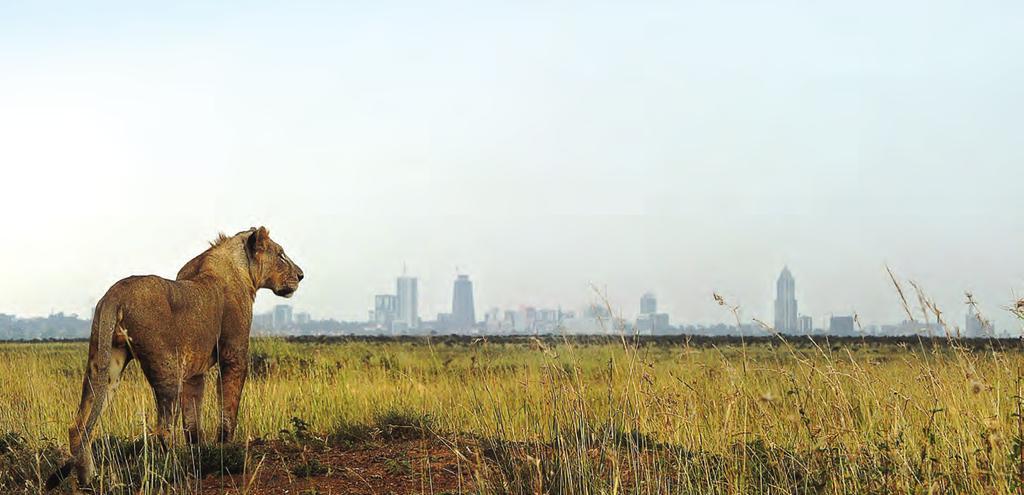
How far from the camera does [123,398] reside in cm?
1334

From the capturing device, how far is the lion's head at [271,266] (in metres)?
10.3

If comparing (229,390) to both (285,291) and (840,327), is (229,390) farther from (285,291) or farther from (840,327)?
(840,327)

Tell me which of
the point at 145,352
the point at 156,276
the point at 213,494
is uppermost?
the point at 156,276

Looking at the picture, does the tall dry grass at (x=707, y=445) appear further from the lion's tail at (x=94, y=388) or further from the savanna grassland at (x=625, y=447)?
the lion's tail at (x=94, y=388)

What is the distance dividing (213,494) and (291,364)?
14.8 meters

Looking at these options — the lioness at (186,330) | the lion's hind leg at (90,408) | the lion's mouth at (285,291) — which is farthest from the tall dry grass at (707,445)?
the lion's mouth at (285,291)

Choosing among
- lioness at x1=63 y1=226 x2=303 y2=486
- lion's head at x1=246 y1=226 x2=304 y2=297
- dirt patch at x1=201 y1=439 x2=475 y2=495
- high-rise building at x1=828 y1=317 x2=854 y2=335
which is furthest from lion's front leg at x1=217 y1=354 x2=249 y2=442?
high-rise building at x1=828 y1=317 x2=854 y2=335

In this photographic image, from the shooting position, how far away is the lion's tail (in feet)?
24.4

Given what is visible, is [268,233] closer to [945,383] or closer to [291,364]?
[945,383]

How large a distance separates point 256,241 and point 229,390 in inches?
63.8

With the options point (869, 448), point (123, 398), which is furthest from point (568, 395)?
point (123, 398)

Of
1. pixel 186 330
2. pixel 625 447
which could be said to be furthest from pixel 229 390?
pixel 625 447

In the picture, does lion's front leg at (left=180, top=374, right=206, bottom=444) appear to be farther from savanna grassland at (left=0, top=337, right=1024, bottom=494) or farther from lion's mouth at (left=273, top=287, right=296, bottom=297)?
lion's mouth at (left=273, top=287, right=296, bottom=297)

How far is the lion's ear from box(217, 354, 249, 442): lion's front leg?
123 centimetres
